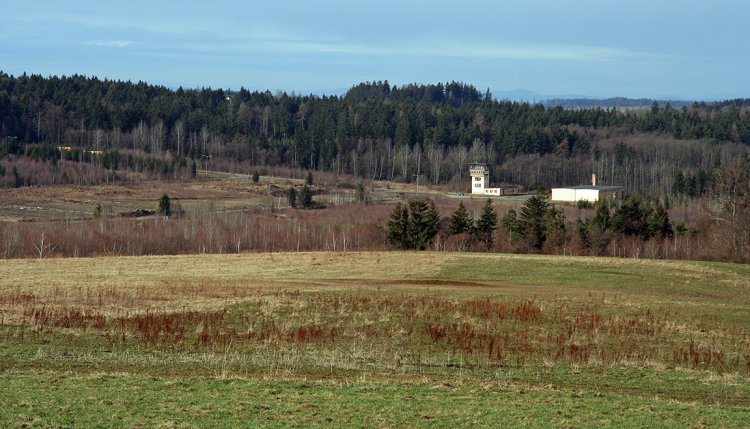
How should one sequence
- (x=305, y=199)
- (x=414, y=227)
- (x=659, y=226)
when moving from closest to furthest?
1. (x=414, y=227)
2. (x=659, y=226)
3. (x=305, y=199)

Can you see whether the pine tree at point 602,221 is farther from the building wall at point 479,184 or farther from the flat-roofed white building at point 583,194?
the building wall at point 479,184

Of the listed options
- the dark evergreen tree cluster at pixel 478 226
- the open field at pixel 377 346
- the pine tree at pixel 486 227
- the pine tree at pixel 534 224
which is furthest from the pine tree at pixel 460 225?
the open field at pixel 377 346

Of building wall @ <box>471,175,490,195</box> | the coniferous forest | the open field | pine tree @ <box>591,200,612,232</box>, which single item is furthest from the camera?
building wall @ <box>471,175,490,195</box>

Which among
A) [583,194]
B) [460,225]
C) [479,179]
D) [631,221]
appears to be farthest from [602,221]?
[479,179]

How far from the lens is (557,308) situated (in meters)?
34.9

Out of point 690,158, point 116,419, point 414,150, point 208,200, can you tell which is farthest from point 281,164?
A: point 116,419

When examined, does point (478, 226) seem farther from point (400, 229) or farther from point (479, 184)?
point (479, 184)

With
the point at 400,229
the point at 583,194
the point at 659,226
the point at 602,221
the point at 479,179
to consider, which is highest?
the point at 479,179

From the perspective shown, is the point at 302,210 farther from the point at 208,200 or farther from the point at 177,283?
the point at 177,283

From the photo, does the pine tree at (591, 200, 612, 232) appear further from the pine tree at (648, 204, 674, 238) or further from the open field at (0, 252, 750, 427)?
the open field at (0, 252, 750, 427)

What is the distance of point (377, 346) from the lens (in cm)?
2797

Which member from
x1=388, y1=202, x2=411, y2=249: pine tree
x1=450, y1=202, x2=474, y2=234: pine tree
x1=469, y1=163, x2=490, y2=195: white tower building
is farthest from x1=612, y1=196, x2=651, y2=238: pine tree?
x1=469, y1=163, x2=490, y2=195: white tower building

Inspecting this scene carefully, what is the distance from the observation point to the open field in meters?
18.0

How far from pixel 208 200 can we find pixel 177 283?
3536 inches
